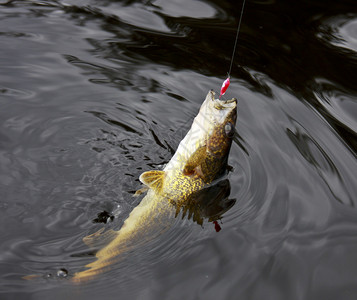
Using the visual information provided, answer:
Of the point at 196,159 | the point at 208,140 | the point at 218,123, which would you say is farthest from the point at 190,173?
the point at 218,123

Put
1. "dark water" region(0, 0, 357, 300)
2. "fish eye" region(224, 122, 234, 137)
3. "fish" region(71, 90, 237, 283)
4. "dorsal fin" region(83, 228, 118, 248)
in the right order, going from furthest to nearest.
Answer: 1. "fish eye" region(224, 122, 234, 137)
2. "fish" region(71, 90, 237, 283)
3. "dorsal fin" region(83, 228, 118, 248)
4. "dark water" region(0, 0, 357, 300)

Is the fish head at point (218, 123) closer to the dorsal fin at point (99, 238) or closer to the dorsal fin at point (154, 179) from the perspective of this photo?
the dorsal fin at point (154, 179)

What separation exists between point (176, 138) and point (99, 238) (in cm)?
184

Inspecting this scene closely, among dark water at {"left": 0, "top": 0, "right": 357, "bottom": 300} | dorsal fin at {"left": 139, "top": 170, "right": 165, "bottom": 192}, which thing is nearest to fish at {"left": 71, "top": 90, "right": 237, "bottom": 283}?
dorsal fin at {"left": 139, "top": 170, "right": 165, "bottom": 192}

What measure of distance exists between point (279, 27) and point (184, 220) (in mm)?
4666

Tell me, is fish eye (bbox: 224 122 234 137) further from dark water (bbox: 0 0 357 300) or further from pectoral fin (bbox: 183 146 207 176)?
dark water (bbox: 0 0 357 300)

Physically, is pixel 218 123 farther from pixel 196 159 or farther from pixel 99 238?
pixel 99 238

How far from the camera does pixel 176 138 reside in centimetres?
597

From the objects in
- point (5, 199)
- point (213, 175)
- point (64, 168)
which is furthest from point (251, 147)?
point (5, 199)

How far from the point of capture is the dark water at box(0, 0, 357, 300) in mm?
4359

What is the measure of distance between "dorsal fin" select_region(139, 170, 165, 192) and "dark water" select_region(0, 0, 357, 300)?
304mm

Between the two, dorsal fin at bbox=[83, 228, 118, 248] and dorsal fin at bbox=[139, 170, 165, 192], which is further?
dorsal fin at bbox=[139, 170, 165, 192]

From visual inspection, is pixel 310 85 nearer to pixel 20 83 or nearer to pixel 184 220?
pixel 184 220

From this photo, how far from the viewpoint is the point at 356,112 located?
6629 mm
